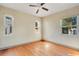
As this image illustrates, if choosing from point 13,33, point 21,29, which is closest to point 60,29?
point 21,29

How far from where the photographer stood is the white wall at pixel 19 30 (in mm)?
3619

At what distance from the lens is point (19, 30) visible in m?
4.22

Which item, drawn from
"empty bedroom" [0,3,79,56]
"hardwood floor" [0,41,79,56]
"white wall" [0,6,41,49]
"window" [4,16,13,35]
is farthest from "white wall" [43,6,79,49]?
"window" [4,16,13,35]

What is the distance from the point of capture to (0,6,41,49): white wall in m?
3.62

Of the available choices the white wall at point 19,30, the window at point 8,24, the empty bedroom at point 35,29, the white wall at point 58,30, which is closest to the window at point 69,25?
the empty bedroom at point 35,29

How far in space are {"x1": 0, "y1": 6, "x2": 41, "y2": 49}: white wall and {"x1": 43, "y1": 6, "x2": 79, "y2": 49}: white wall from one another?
990mm

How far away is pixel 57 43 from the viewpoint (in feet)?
16.1

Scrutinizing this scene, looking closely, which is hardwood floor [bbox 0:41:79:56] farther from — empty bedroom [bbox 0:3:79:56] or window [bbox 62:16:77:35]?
window [bbox 62:16:77:35]

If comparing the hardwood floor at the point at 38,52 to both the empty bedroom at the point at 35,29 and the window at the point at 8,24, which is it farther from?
the window at the point at 8,24

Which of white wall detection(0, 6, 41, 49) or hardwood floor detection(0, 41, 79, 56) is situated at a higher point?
white wall detection(0, 6, 41, 49)

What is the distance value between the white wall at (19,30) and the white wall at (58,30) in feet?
3.25

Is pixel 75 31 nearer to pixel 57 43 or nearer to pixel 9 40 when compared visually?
pixel 57 43

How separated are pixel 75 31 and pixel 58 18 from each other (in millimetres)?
1342

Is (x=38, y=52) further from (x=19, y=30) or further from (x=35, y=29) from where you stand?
(x=19, y=30)
